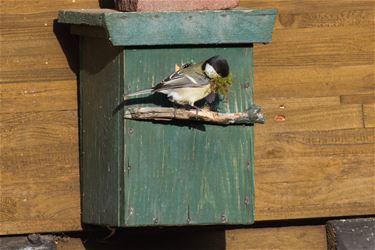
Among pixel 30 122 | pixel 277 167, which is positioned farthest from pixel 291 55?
pixel 30 122

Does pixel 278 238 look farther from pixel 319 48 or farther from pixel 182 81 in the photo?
pixel 182 81

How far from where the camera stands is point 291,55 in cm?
514

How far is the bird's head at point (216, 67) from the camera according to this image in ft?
14.2

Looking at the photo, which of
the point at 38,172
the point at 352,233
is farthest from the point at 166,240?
the point at 352,233

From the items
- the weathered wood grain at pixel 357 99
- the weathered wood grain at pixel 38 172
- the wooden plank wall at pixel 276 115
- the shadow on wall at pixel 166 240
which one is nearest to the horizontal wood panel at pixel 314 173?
the wooden plank wall at pixel 276 115

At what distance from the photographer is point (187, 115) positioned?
14.3 ft

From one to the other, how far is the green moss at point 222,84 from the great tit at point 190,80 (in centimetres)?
2

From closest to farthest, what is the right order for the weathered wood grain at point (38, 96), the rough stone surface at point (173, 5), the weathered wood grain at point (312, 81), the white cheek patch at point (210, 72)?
1. the white cheek patch at point (210, 72)
2. the rough stone surface at point (173, 5)
3. the weathered wood grain at point (38, 96)
4. the weathered wood grain at point (312, 81)

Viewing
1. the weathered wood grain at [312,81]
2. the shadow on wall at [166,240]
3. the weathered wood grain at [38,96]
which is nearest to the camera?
the weathered wood grain at [38,96]

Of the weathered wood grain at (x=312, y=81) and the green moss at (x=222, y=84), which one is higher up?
the weathered wood grain at (x=312, y=81)

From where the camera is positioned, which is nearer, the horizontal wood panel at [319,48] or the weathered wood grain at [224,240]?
the horizontal wood panel at [319,48]

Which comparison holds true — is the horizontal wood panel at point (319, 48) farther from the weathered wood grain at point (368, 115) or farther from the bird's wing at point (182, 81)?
the bird's wing at point (182, 81)

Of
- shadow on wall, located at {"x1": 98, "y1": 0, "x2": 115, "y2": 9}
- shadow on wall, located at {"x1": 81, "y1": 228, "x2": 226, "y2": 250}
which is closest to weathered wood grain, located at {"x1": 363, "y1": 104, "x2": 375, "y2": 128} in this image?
shadow on wall, located at {"x1": 81, "y1": 228, "x2": 226, "y2": 250}

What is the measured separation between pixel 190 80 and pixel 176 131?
0.19 metres
